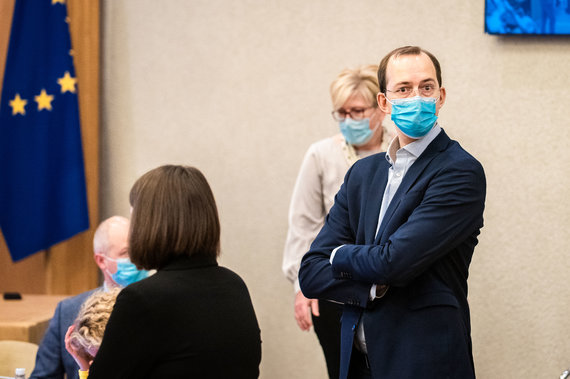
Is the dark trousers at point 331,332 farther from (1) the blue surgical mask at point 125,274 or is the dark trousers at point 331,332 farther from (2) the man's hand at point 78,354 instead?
(2) the man's hand at point 78,354

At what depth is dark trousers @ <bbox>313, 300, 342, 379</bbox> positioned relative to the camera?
10.0 feet

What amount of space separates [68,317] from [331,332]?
107cm

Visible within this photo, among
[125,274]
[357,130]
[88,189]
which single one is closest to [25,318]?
[125,274]

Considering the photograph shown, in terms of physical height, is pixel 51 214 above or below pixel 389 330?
below

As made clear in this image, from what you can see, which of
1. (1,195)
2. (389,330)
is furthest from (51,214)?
(389,330)

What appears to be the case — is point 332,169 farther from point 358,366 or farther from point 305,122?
point 358,366

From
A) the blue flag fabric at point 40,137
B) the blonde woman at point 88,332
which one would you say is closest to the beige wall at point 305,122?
the blue flag fabric at point 40,137

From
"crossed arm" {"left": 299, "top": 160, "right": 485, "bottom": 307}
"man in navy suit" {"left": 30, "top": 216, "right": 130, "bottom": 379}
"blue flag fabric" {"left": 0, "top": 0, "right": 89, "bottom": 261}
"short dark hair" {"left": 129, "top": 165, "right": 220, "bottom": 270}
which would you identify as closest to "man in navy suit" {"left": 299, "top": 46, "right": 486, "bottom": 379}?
"crossed arm" {"left": 299, "top": 160, "right": 485, "bottom": 307}

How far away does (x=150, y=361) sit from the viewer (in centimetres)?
178

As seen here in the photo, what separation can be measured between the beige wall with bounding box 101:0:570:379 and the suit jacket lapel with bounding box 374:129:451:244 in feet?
7.10

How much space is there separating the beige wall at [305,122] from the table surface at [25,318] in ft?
2.76

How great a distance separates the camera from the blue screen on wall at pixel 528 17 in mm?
3852

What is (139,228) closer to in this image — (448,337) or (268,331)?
(448,337)

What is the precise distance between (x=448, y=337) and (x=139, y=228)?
83 cm
